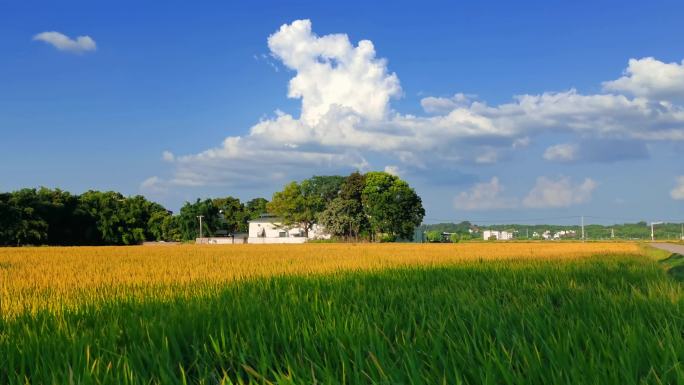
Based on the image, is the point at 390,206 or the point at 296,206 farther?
the point at 296,206

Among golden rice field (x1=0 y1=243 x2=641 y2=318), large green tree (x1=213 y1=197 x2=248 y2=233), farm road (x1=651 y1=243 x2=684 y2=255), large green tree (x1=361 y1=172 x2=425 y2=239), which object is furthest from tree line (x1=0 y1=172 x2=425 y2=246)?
golden rice field (x1=0 y1=243 x2=641 y2=318)

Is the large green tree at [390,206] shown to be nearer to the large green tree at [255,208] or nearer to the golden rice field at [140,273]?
the large green tree at [255,208]

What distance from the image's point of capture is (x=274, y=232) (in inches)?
3479

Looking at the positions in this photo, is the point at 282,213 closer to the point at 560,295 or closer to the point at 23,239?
the point at 23,239

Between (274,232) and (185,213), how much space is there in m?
15.2

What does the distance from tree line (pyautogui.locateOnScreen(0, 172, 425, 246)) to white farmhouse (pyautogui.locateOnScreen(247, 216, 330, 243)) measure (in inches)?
87.0

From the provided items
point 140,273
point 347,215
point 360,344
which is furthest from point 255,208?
point 360,344

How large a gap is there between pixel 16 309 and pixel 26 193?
6496 cm

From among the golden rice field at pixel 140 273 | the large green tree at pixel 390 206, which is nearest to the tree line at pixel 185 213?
the large green tree at pixel 390 206

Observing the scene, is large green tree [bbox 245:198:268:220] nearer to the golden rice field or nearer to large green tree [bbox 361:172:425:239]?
large green tree [bbox 361:172:425:239]

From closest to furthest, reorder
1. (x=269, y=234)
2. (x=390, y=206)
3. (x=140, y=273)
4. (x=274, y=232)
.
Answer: (x=140, y=273) → (x=390, y=206) → (x=274, y=232) → (x=269, y=234)

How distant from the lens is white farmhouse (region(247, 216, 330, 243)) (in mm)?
84000

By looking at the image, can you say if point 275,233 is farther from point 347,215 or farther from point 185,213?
point 347,215

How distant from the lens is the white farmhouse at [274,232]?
84000 millimetres
